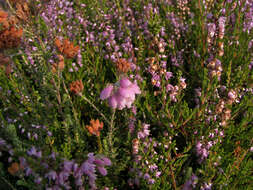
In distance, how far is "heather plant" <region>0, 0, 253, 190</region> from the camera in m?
1.43

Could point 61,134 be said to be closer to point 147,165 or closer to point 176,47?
point 147,165

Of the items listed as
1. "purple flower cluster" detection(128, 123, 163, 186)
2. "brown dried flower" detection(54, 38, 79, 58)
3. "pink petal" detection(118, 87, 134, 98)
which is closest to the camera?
"pink petal" detection(118, 87, 134, 98)

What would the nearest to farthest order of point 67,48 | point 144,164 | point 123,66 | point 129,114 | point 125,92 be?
point 125,92, point 123,66, point 67,48, point 144,164, point 129,114

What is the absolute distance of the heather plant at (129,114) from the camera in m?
1.43

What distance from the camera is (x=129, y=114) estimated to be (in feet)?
7.30

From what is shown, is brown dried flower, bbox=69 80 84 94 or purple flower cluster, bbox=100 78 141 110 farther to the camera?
brown dried flower, bbox=69 80 84 94

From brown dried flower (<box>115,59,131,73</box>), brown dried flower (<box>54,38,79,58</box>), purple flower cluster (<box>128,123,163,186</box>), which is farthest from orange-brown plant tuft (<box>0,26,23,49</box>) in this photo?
purple flower cluster (<box>128,123,163,186</box>)

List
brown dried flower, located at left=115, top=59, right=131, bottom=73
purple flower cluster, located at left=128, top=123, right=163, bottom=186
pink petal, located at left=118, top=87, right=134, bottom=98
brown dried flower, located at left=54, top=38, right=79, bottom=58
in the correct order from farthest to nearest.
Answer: purple flower cluster, located at left=128, top=123, right=163, bottom=186 < brown dried flower, located at left=54, top=38, right=79, bottom=58 < brown dried flower, located at left=115, top=59, right=131, bottom=73 < pink petal, located at left=118, top=87, right=134, bottom=98

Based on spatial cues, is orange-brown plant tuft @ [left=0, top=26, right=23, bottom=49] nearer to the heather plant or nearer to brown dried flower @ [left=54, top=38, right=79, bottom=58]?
the heather plant

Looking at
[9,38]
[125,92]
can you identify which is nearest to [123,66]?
[125,92]

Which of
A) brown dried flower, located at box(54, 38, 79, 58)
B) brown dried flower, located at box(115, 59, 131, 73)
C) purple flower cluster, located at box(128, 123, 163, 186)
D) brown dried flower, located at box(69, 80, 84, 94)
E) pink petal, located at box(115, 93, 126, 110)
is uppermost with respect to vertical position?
brown dried flower, located at box(54, 38, 79, 58)

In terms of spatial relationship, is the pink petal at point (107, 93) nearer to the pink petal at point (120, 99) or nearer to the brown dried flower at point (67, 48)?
the pink petal at point (120, 99)

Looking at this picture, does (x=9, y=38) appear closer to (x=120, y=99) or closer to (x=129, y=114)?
(x=120, y=99)

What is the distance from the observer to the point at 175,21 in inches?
125
